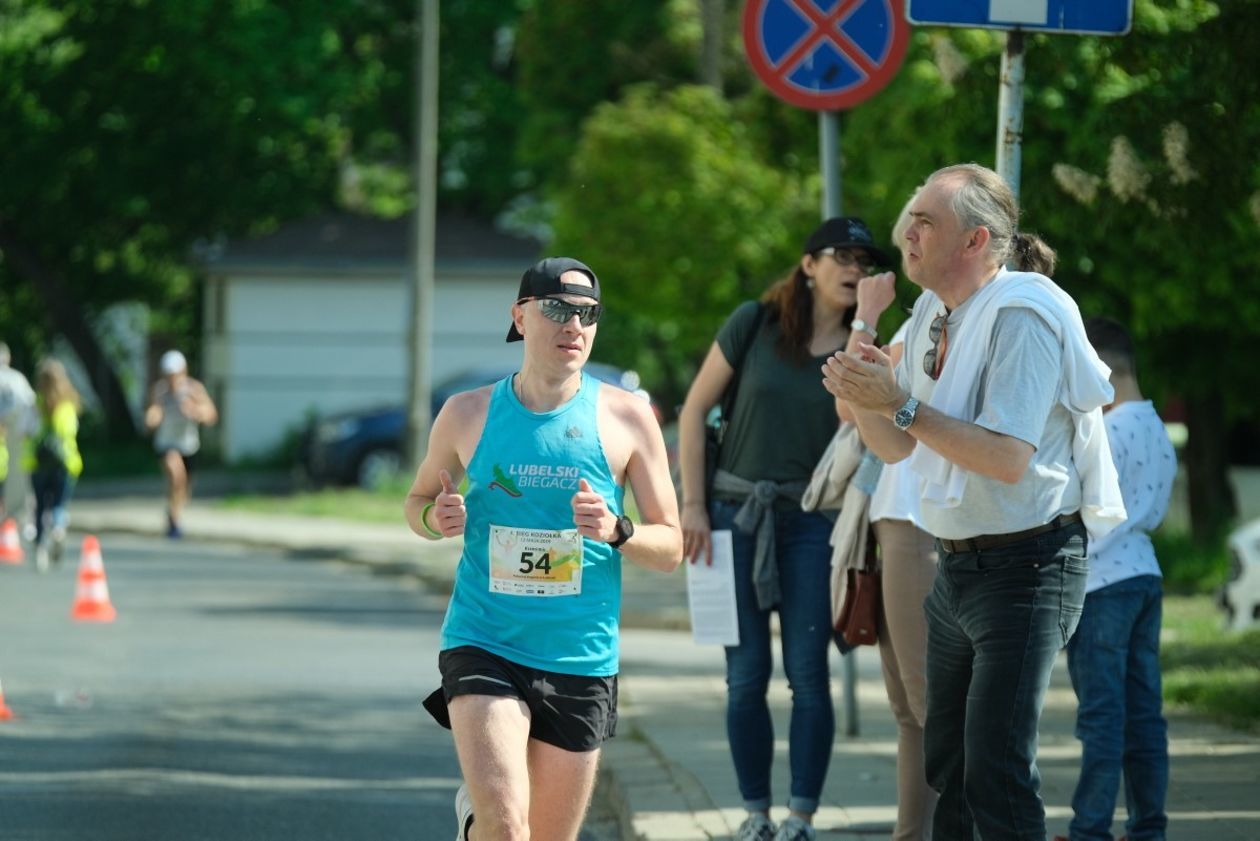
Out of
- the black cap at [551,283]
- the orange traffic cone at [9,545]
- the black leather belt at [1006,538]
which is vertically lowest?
the orange traffic cone at [9,545]

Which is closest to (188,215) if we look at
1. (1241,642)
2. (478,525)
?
(1241,642)

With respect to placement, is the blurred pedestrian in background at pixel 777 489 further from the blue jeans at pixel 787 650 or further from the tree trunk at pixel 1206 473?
the tree trunk at pixel 1206 473

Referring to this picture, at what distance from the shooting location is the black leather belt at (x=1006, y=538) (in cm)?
511

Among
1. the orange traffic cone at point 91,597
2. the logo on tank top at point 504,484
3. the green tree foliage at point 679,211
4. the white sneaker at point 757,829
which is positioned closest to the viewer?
the logo on tank top at point 504,484

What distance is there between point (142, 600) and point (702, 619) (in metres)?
10.1

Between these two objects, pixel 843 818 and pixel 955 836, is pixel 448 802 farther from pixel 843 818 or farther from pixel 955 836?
pixel 955 836

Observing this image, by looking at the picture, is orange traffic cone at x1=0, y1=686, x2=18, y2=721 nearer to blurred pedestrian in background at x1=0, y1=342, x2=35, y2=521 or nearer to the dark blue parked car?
blurred pedestrian in background at x1=0, y1=342, x2=35, y2=521

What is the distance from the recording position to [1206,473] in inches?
761

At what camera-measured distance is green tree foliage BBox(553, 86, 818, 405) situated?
26.9 m

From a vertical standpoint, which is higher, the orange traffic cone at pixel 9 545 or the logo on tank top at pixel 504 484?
the logo on tank top at pixel 504 484

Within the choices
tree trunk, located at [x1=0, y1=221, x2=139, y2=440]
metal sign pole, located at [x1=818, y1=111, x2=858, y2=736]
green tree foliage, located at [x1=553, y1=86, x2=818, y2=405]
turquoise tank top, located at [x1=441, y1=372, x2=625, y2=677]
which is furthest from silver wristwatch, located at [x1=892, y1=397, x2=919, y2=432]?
tree trunk, located at [x1=0, y1=221, x2=139, y2=440]

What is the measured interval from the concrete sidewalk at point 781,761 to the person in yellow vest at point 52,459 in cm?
678

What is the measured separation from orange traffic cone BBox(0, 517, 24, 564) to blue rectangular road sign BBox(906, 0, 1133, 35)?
15268 mm

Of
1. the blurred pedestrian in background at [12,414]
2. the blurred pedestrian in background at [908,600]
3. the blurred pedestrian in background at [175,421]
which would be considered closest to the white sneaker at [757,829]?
the blurred pedestrian in background at [908,600]
